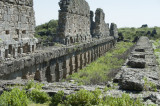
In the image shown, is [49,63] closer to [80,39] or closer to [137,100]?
[137,100]

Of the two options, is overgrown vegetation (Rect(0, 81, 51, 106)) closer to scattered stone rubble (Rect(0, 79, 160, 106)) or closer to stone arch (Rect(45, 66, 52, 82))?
scattered stone rubble (Rect(0, 79, 160, 106))

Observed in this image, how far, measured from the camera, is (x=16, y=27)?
928cm

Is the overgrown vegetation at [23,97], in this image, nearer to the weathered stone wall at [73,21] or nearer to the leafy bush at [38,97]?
the leafy bush at [38,97]

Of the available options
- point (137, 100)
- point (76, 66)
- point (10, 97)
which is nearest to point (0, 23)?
point (10, 97)

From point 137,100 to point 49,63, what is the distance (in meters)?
7.23

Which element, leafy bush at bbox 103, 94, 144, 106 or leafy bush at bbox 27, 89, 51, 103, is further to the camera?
leafy bush at bbox 27, 89, 51, 103

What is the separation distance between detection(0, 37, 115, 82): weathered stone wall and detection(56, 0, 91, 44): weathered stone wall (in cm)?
116

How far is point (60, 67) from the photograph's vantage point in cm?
1277

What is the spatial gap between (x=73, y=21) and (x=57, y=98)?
13476 millimetres

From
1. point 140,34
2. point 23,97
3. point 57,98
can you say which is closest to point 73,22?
point 57,98

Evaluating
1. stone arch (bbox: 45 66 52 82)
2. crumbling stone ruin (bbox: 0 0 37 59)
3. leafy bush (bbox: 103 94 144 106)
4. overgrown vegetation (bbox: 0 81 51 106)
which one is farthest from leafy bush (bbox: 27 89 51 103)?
stone arch (bbox: 45 66 52 82)

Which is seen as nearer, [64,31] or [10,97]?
[10,97]

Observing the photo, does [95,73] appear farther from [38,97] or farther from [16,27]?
[38,97]

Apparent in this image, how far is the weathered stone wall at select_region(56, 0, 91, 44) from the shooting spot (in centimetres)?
1569
